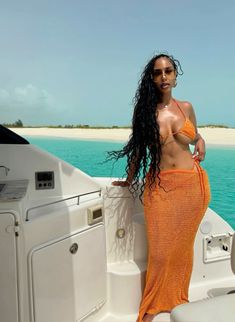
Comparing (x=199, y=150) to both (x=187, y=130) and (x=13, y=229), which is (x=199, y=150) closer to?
(x=187, y=130)

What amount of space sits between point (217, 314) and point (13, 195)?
94 cm

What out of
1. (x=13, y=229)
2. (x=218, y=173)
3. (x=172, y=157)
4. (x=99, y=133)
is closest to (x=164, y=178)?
(x=172, y=157)

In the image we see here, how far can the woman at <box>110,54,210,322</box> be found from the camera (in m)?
1.64

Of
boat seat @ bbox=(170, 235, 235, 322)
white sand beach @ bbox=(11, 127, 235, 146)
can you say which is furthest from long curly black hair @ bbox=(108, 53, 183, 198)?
white sand beach @ bbox=(11, 127, 235, 146)

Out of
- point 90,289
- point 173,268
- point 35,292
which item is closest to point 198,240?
Answer: point 173,268

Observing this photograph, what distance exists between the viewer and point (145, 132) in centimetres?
163

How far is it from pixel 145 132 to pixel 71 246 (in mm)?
690

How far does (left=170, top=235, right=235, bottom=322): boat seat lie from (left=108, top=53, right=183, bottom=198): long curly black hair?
66 cm

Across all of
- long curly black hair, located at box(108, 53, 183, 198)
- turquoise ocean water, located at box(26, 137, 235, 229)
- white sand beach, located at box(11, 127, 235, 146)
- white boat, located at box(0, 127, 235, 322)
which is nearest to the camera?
white boat, located at box(0, 127, 235, 322)

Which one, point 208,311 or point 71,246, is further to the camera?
point 71,246

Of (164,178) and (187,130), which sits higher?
(187,130)

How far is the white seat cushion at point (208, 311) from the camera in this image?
1.10 m

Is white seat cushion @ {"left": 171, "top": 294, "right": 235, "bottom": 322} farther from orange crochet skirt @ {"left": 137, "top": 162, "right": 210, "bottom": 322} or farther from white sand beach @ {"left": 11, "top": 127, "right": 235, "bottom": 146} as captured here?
white sand beach @ {"left": 11, "top": 127, "right": 235, "bottom": 146}

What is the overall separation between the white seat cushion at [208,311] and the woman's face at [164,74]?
1.07 m
